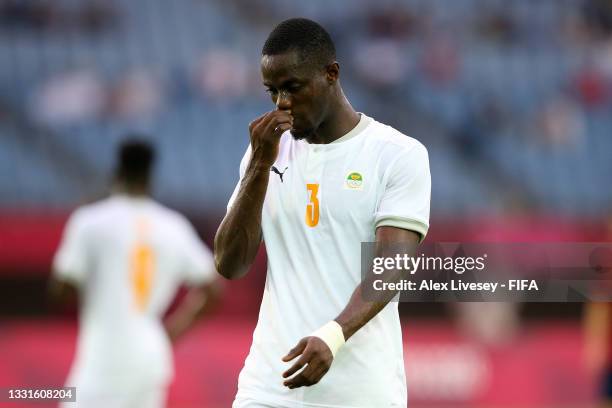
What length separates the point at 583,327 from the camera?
1281cm

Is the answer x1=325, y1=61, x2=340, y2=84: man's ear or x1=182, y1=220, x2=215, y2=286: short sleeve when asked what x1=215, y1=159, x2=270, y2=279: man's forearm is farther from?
x1=182, y1=220, x2=215, y2=286: short sleeve

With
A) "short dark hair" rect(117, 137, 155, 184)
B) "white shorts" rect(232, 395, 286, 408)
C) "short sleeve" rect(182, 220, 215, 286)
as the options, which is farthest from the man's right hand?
"short sleeve" rect(182, 220, 215, 286)

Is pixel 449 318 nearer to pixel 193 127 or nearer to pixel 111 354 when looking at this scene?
pixel 193 127

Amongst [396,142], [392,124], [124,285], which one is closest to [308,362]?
[396,142]

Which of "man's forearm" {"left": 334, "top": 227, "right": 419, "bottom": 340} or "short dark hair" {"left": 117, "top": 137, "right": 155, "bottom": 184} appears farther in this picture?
"short dark hair" {"left": 117, "top": 137, "right": 155, "bottom": 184}

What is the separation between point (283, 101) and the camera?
12.6 ft

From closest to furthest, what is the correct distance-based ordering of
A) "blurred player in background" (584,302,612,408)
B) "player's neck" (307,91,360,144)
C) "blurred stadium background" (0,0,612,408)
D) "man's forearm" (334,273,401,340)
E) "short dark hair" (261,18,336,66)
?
"man's forearm" (334,273,401,340) → "short dark hair" (261,18,336,66) → "player's neck" (307,91,360,144) → "blurred player in background" (584,302,612,408) → "blurred stadium background" (0,0,612,408)

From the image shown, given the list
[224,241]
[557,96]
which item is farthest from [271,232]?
[557,96]

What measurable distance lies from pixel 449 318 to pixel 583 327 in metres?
1.54

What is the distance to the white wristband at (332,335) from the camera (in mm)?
3484

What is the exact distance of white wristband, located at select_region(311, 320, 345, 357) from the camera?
3.48m

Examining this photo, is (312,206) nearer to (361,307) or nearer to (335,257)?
(335,257)

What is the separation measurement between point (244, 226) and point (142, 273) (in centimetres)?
266

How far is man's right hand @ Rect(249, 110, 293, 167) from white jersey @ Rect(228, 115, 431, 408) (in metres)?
0.19
